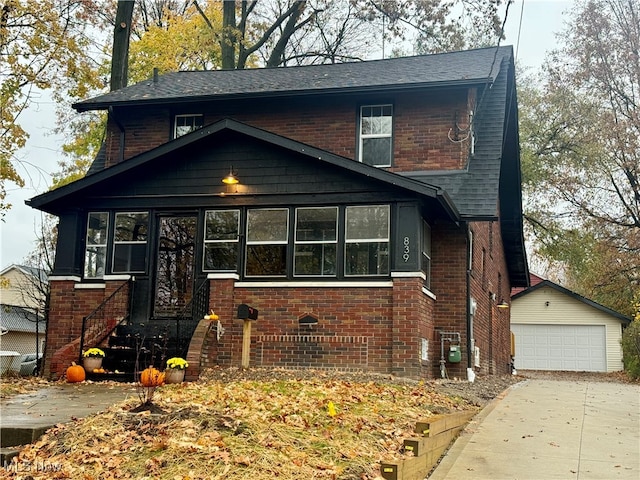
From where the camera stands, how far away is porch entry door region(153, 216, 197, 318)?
15.4 m

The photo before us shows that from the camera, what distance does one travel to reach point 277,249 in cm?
1466

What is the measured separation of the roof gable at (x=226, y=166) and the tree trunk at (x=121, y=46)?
9983 mm

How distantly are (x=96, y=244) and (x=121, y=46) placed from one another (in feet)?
38.6

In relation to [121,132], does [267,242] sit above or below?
below

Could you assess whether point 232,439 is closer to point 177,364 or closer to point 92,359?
point 177,364

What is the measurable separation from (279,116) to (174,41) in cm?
1432

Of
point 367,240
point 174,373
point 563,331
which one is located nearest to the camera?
point 174,373

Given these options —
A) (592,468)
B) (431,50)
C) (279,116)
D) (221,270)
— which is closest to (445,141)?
(279,116)

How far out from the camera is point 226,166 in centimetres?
1517

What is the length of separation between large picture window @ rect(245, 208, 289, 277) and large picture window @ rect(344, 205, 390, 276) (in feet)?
4.30

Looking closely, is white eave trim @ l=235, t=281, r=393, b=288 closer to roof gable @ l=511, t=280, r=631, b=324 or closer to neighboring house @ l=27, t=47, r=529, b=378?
neighboring house @ l=27, t=47, r=529, b=378

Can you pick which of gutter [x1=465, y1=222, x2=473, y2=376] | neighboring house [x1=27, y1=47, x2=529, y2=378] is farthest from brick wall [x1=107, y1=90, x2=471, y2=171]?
gutter [x1=465, y1=222, x2=473, y2=376]

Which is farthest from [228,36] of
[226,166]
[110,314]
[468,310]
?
[468,310]

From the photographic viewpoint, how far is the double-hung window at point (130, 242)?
50.8 feet
